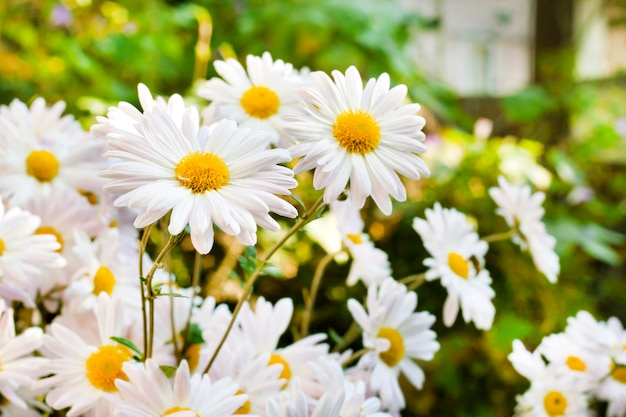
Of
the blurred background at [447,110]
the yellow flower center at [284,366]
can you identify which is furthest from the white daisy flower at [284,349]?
the blurred background at [447,110]

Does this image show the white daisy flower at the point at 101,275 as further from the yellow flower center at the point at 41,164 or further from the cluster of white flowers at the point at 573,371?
the cluster of white flowers at the point at 573,371

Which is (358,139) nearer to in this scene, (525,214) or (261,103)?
(261,103)

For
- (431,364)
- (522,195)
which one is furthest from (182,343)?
(431,364)

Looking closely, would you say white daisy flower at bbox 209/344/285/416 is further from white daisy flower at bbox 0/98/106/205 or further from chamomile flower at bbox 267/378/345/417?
white daisy flower at bbox 0/98/106/205

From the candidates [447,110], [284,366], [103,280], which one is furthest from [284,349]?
[447,110]

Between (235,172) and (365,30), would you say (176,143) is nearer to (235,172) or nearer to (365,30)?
(235,172)


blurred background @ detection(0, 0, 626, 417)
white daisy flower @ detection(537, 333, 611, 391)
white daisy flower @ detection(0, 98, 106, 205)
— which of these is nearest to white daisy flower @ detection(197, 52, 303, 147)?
white daisy flower @ detection(0, 98, 106, 205)
